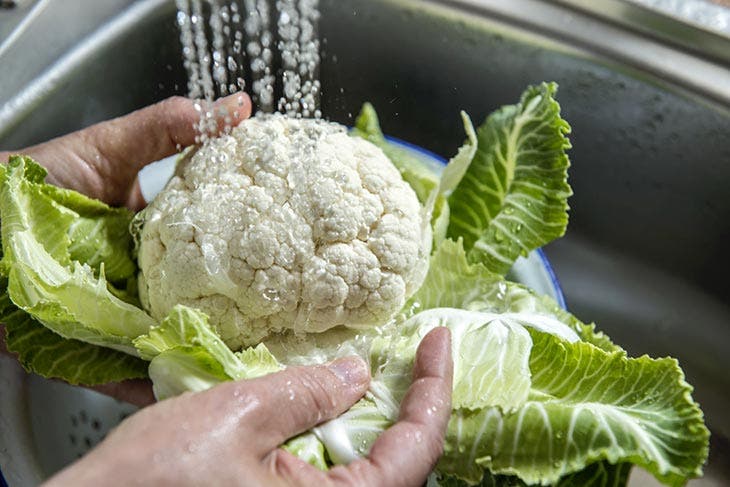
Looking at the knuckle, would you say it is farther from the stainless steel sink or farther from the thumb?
the stainless steel sink

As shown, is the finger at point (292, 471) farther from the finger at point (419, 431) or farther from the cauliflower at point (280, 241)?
the cauliflower at point (280, 241)

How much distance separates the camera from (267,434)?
62 cm

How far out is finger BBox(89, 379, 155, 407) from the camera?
0.90 m

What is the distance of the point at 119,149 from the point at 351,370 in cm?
50

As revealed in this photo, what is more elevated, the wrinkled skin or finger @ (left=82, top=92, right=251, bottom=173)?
finger @ (left=82, top=92, right=251, bottom=173)

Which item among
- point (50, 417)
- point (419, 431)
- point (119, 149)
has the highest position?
point (119, 149)

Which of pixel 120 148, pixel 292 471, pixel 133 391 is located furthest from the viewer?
pixel 120 148

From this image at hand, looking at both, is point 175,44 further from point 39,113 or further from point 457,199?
point 457,199

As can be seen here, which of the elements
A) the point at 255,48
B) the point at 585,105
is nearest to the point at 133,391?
the point at 255,48

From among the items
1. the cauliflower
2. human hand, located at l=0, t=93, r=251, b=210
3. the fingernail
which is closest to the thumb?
the fingernail

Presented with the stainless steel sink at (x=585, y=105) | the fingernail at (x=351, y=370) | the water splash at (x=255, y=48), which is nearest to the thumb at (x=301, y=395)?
the fingernail at (x=351, y=370)

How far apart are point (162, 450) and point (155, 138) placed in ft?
1.78

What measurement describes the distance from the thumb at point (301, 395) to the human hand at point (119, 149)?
0.40 m

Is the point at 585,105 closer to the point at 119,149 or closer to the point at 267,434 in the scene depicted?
the point at 119,149
